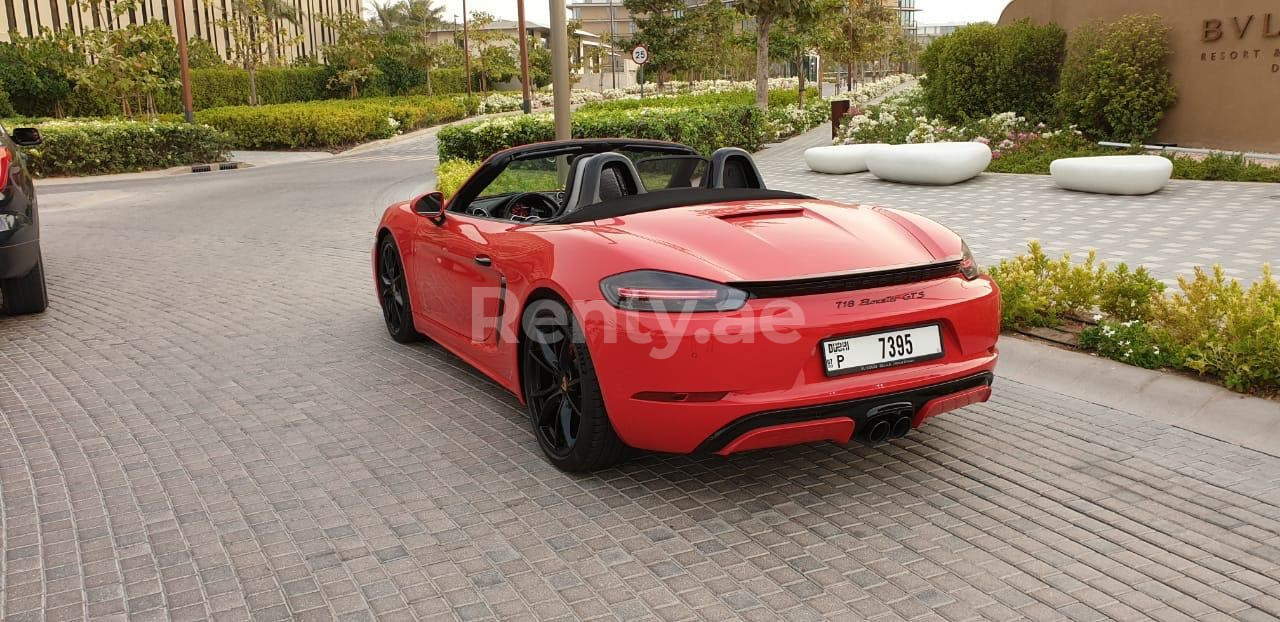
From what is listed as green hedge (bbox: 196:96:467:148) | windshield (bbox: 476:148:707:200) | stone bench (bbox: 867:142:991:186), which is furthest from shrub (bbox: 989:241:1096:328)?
green hedge (bbox: 196:96:467:148)

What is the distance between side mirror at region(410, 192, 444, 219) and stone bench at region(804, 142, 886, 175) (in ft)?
40.1

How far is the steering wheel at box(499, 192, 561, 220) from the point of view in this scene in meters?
5.34

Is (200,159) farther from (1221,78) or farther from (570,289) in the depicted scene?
(570,289)

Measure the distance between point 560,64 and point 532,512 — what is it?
6.51 m

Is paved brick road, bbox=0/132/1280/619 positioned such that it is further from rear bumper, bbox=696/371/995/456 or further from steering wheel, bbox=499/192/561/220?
steering wheel, bbox=499/192/561/220

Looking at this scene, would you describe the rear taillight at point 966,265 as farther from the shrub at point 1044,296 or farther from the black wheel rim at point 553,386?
the shrub at point 1044,296

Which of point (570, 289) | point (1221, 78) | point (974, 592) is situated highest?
point (1221, 78)

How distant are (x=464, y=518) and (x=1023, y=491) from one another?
210cm

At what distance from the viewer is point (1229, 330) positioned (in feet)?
16.1

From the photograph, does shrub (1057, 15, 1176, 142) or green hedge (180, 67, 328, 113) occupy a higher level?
green hedge (180, 67, 328, 113)

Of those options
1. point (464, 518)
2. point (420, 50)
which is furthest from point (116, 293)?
point (420, 50)

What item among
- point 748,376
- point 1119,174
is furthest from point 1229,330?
point 1119,174

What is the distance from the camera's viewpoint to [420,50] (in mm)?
57031

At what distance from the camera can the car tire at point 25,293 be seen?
7.64 metres
